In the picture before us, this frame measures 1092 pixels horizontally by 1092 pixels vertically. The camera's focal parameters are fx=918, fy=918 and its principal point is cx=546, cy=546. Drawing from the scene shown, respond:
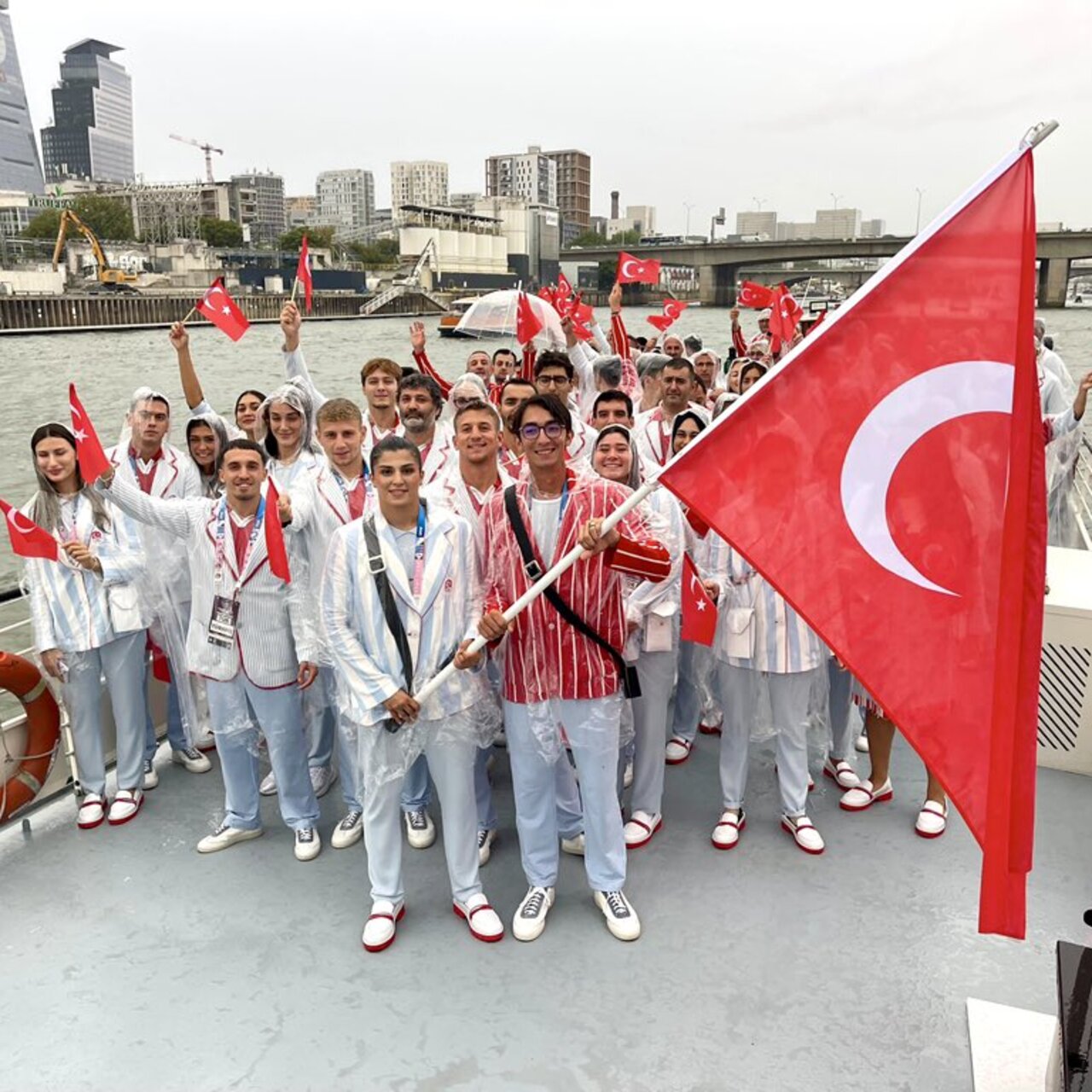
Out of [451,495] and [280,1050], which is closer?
[280,1050]

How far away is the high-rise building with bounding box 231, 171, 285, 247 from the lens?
425 feet

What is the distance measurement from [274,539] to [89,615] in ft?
3.41

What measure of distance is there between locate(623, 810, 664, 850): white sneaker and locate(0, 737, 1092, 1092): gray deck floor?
50 mm

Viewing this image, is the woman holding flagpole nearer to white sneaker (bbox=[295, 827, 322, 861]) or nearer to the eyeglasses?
white sneaker (bbox=[295, 827, 322, 861])

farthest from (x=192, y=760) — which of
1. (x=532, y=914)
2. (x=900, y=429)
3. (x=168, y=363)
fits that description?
(x=168, y=363)

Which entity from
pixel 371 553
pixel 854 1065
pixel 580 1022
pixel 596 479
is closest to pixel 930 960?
pixel 854 1065

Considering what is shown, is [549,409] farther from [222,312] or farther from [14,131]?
[14,131]

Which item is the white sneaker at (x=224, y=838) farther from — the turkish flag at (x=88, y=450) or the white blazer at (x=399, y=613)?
the turkish flag at (x=88, y=450)

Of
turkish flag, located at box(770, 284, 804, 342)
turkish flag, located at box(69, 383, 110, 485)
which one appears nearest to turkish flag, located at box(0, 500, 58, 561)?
turkish flag, located at box(69, 383, 110, 485)

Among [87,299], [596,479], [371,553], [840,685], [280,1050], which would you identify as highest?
[87,299]

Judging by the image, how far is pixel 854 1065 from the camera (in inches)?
95.7

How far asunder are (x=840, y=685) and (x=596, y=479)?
1548mm

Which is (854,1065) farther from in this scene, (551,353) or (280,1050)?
(551,353)

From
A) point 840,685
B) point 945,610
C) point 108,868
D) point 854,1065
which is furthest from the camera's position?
point 840,685
